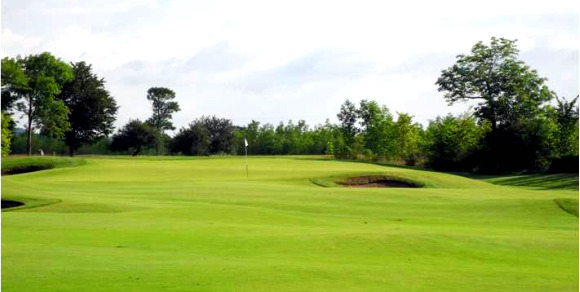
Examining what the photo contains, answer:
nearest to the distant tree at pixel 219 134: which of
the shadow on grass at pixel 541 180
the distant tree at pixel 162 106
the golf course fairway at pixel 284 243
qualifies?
the distant tree at pixel 162 106

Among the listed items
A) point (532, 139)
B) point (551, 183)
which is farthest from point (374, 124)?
point (551, 183)

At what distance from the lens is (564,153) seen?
78.9 m

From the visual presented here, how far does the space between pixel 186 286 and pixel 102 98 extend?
84569mm

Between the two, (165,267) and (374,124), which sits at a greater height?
(374,124)

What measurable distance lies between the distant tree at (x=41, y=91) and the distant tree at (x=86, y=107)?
26.9 ft

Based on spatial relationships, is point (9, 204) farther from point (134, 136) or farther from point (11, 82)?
point (134, 136)

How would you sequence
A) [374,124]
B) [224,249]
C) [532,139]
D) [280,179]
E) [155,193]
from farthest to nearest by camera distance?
[374,124]
[532,139]
[280,179]
[155,193]
[224,249]

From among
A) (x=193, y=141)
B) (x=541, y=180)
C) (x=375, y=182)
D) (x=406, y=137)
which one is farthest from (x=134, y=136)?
(x=375, y=182)

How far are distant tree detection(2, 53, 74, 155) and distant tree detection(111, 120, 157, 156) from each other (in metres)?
20.4

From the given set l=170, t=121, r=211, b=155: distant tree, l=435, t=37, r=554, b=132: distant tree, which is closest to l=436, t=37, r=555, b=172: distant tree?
l=435, t=37, r=554, b=132: distant tree

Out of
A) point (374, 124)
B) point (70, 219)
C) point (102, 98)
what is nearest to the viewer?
point (70, 219)

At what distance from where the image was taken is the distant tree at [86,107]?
9388 centimetres

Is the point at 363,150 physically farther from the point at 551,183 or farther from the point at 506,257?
the point at 506,257

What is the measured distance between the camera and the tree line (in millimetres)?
78125
